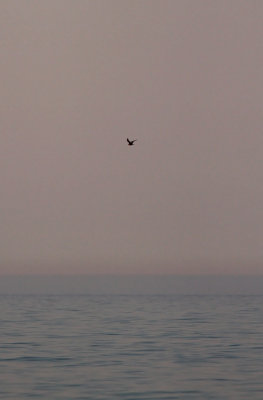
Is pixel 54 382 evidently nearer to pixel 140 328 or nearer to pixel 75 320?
pixel 140 328

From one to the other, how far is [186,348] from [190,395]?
49.4 feet

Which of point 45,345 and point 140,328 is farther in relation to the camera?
point 140,328

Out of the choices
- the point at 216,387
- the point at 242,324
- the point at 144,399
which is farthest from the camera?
the point at 242,324

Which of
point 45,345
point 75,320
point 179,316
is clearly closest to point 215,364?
point 45,345

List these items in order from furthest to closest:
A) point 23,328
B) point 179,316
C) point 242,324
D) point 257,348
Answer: point 179,316 → point 242,324 → point 23,328 → point 257,348

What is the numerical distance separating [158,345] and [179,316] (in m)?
30.0

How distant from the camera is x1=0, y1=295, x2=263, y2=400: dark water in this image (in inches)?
1331

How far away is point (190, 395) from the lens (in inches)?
1298

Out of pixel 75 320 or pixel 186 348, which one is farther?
pixel 75 320

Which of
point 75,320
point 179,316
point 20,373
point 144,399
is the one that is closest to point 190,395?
point 144,399

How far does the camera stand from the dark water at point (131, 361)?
33.8 metres

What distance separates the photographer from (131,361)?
137 ft

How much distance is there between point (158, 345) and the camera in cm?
4931

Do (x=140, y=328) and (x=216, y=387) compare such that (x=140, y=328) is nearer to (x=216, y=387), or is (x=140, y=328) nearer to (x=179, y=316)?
(x=179, y=316)
